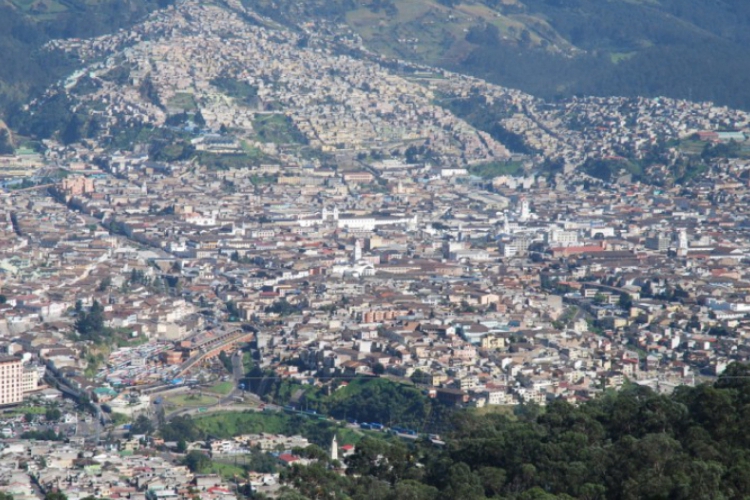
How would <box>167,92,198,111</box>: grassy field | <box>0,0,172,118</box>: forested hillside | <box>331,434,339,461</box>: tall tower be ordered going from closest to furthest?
<box>331,434,339,461</box>: tall tower, <box>167,92,198,111</box>: grassy field, <box>0,0,172,118</box>: forested hillside

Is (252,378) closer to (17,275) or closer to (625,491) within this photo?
(17,275)

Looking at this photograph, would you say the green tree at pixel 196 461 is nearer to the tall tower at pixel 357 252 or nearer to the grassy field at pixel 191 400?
the grassy field at pixel 191 400

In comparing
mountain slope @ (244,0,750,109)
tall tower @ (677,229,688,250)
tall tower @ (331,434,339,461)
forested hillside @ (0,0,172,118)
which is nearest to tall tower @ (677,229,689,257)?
tall tower @ (677,229,688,250)

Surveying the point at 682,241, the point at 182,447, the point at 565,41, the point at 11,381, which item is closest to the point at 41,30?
the point at 565,41

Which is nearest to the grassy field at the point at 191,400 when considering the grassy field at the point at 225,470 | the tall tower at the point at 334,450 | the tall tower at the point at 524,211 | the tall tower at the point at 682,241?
the grassy field at the point at 225,470

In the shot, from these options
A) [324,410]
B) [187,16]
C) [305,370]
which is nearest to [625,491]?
[324,410]

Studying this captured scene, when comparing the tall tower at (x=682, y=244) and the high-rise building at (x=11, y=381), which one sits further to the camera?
the tall tower at (x=682, y=244)

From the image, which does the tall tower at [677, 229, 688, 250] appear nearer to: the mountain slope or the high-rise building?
the high-rise building
